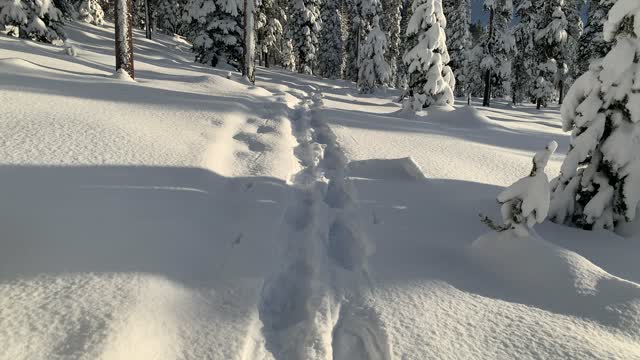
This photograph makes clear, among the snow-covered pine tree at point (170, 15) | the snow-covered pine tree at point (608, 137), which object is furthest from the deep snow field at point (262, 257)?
the snow-covered pine tree at point (170, 15)

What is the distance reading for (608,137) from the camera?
18.7ft

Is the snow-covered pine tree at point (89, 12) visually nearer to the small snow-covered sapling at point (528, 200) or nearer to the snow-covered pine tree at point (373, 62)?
the snow-covered pine tree at point (373, 62)

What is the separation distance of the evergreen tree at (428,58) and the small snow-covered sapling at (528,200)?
13591 mm

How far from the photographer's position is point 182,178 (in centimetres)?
599

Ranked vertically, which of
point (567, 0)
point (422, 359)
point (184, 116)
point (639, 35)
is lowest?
point (422, 359)

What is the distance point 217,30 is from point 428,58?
12.6 m

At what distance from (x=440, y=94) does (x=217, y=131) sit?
12.5 m

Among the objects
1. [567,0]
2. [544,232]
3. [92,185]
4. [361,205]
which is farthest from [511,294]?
[567,0]

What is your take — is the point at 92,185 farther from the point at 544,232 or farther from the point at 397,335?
the point at 544,232

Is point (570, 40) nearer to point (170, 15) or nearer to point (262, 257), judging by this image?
point (262, 257)

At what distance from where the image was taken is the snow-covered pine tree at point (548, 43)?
30969 mm

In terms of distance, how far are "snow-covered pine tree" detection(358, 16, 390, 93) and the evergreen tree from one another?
1178 centimetres

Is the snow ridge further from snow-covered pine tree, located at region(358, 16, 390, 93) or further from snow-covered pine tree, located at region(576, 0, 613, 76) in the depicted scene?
snow-covered pine tree, located at region(576, 0, 613, 76)

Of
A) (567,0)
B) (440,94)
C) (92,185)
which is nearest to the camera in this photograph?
(92,185)
